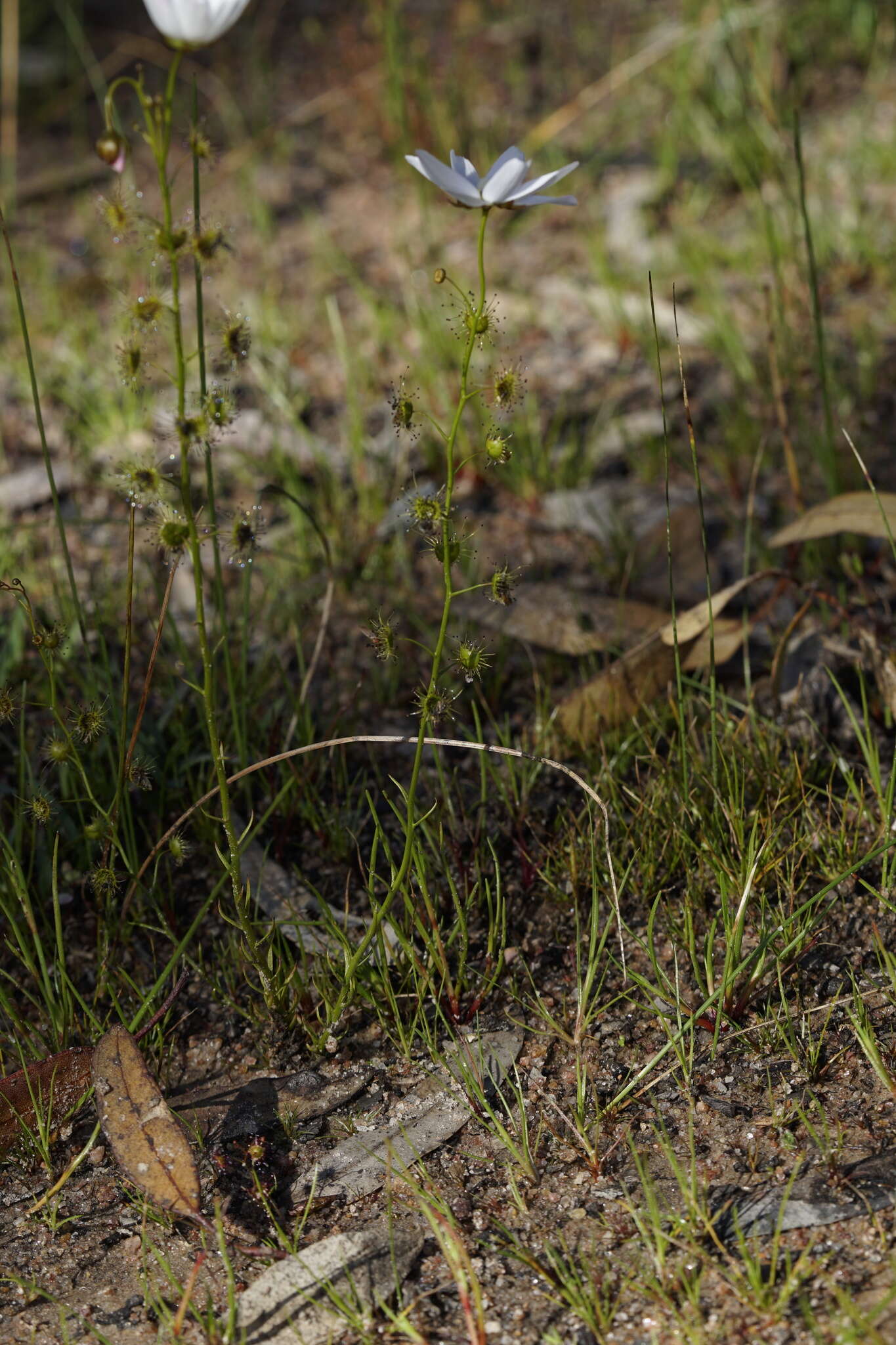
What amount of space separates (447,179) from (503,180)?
0.06 m

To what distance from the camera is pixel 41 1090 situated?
1656 mm

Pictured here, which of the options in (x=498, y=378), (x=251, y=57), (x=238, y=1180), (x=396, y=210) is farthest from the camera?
(x=251, y=57)

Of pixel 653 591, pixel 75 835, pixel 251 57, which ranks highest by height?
pixel 251 57

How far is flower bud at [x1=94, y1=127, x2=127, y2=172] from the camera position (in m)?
1.36

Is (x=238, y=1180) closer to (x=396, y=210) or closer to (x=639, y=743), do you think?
(x=639, y=743)

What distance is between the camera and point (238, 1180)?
5.28 feet

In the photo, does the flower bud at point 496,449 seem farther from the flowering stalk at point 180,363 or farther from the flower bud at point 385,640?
the flowering stalk at point 180,363

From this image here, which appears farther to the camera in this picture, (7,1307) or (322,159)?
(322,159)

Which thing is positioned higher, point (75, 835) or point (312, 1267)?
point (75, 835)

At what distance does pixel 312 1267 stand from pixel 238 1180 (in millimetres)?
193

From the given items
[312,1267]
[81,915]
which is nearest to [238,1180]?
[312,1267]

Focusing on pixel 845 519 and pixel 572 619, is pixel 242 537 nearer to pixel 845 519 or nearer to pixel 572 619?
pixel 572 619

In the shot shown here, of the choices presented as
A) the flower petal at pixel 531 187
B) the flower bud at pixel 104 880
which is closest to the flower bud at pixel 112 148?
the flower petal at pixel 531 187

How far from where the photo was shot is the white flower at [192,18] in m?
1.30
